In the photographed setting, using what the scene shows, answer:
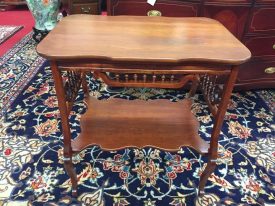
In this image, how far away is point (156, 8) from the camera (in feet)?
6.70

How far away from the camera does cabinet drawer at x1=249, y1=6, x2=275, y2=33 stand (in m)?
2.01

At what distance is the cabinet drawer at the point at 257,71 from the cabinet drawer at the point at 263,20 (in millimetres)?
301

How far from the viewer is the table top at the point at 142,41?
1.05 meters

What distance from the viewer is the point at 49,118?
81.1 inches

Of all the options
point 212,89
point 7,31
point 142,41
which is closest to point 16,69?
point 7,31

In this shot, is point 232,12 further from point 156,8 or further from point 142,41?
point 142,41

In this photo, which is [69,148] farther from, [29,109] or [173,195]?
[29,109]

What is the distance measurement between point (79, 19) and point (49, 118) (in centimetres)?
94

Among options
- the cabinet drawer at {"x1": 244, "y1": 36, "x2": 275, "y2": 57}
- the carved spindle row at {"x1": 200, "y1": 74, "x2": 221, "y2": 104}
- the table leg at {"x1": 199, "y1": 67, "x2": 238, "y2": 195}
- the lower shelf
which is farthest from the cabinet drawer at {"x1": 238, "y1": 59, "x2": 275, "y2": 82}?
the table leg at {"x1": 199, "y1": 67, "x2": 238, "y2": 195}

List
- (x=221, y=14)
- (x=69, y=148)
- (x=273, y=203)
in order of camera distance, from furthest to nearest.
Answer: (x=221, y=14)
(x=273, y=203)
(x=69, y=148)

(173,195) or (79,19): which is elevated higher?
(79,19)

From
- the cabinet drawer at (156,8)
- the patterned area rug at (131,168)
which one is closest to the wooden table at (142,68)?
the patterned area rug at (131,168)

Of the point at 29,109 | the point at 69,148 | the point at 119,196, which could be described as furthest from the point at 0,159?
the point at 119,196

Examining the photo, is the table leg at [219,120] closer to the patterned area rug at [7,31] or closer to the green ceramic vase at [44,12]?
the green ceramic vase at [44,12]
